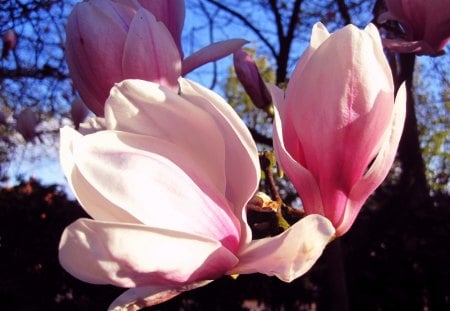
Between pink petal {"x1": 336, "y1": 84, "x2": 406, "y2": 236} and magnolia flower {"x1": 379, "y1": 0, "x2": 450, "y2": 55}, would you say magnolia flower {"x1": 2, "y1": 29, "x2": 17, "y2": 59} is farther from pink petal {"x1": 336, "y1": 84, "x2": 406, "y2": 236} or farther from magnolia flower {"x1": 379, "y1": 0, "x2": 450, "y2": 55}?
pink petal {"x1": 336, "y1": 84, "x2": 406, "y2": 236}

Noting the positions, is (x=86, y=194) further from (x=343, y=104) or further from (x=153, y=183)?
(x=343, y=104)

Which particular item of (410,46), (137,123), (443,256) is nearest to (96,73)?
(137,123)

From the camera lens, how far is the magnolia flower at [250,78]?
3.31 ft

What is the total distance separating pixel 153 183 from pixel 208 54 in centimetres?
33

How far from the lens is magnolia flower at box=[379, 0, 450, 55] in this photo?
0.86 meters

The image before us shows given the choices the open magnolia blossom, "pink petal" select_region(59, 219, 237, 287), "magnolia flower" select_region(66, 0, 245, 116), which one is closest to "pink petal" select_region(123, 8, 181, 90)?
"magnolia flower" select_region(66, 0, 245, 116)

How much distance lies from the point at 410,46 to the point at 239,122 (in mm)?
484

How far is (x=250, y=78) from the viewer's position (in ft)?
3.34

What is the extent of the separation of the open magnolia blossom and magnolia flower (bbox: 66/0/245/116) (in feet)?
0.48

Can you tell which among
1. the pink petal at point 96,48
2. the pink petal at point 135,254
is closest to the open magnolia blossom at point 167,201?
the pink petal at point 135,254

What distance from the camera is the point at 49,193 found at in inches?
188

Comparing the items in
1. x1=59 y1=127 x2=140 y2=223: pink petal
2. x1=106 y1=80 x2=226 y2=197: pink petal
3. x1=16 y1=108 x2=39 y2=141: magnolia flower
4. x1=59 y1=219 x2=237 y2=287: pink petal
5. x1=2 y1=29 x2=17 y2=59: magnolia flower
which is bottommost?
x1=16 y1=108 x2=39 y2=141: magnolia flower

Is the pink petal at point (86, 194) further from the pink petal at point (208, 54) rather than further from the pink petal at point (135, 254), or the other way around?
the pink petal at point (208, 54)

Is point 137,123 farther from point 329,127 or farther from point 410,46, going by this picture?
point 410,46
